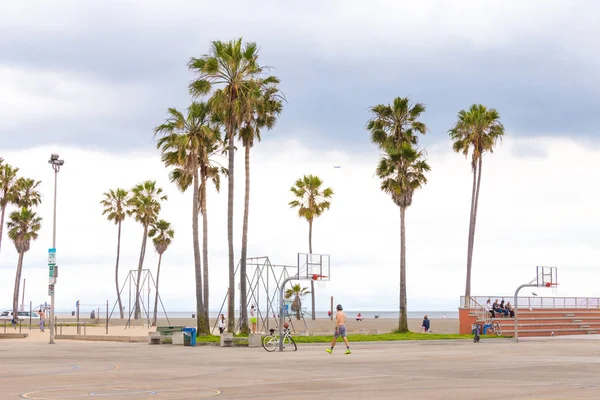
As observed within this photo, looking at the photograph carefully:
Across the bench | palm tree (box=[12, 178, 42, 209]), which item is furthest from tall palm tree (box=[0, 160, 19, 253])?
the bench

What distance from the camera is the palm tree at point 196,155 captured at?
41.8 meters

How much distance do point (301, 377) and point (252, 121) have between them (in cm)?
2804


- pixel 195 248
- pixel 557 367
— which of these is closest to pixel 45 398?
pixel 557 367

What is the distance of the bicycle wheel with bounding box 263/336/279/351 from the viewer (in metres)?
31.0

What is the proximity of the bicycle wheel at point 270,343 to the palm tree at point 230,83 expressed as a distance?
9505 mm

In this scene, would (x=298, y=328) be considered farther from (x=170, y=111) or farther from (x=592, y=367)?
(x=592, y=367)

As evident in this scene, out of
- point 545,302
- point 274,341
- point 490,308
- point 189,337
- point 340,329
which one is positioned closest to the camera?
point 340,329

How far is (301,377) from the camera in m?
17.9

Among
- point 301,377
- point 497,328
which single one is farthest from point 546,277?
point 301,377

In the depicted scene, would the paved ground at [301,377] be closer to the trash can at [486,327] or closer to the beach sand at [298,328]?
the trash can at [486,327]

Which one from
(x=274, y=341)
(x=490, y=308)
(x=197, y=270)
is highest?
(x=197, y=270)

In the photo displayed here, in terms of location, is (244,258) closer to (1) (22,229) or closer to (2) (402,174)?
(2) (402,174)

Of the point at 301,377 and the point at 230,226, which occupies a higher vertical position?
the point at 230,226

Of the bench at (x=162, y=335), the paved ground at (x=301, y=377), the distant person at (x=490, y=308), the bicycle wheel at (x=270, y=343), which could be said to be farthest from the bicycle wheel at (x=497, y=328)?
the paved ground at (x=301, y=377)
